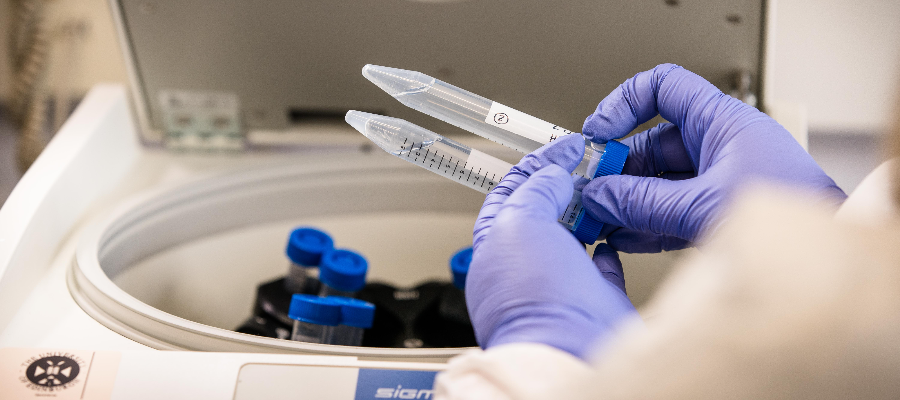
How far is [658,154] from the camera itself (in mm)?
979

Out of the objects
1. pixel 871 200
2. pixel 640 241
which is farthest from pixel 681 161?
pixel 871 200

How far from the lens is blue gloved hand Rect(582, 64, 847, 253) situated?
2.61 feet

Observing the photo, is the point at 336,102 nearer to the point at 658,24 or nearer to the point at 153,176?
the point at 153,176

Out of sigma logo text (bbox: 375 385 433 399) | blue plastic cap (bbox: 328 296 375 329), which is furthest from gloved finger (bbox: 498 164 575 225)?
blue plastic cap (bbox: 328 296 375 329)

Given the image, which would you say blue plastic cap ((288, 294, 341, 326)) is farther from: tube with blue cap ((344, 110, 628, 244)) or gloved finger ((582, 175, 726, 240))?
gloved finger ((582, 175, 726, 240))

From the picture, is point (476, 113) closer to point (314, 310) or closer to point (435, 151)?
point (435, 151)

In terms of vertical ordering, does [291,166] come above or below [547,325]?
below

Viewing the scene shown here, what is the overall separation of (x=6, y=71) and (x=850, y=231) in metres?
1.81

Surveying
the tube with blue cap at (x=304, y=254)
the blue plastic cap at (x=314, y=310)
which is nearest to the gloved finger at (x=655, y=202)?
the blue plastic cap at (x=314, y=310)

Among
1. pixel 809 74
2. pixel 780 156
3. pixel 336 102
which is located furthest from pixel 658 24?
pixel 336 102

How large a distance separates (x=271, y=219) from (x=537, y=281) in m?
0.80

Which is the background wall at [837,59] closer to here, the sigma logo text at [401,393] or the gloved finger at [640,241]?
the gloved finger at [640,241]

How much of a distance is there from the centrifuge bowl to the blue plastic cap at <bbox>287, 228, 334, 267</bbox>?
6.7 inches

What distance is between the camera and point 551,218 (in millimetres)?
769
